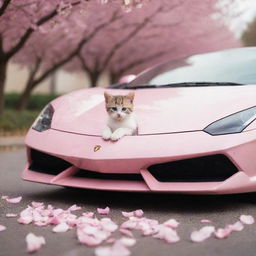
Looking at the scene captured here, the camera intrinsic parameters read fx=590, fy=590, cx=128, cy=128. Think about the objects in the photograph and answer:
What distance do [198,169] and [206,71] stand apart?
146cm

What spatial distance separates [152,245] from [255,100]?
1.60 m

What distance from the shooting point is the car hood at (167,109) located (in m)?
4.15

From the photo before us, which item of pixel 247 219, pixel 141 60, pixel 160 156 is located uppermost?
pixel 160 156

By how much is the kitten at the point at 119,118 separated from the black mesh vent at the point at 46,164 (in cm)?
42

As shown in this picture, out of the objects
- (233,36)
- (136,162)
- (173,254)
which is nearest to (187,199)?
(136,162)

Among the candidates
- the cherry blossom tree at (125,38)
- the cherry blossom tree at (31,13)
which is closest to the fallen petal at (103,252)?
the cherry blossom tree at (31,13)

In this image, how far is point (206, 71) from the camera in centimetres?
517

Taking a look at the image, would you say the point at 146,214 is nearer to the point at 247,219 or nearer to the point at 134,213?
the point at 134,213

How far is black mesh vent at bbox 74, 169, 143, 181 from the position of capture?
4.14m

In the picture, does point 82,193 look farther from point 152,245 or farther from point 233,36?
point 233,36

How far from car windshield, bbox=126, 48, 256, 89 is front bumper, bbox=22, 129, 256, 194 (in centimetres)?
94

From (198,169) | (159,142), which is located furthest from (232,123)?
(159,142)

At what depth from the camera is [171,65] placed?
573cm

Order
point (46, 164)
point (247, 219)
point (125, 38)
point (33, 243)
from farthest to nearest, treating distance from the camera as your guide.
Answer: point (125, 38), point (46, 164), point (247, 219), point (33, 243)
